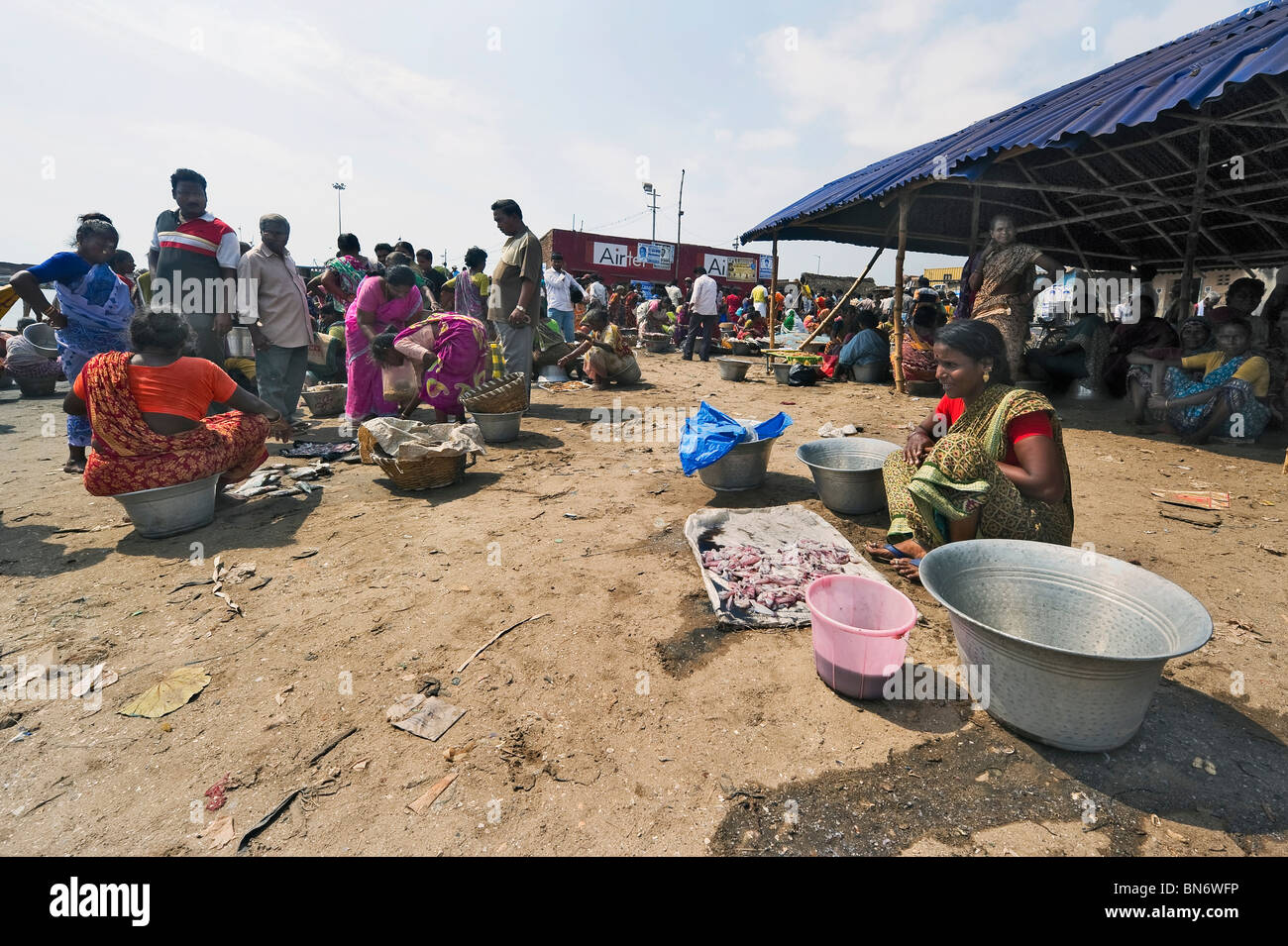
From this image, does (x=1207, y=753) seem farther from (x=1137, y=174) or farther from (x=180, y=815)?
(x=1137, y=174)

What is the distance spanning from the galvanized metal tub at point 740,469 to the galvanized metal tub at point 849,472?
1.04 ft

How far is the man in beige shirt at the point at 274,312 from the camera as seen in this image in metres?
5.16

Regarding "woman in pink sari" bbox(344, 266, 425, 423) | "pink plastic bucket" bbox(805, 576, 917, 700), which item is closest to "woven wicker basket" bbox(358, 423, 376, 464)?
"woman in pink sari" bbox(344, 266, 425, 423)

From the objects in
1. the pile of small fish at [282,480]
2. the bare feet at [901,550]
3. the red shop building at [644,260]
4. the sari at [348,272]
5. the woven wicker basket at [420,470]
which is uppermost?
the red shop building at [644,260]

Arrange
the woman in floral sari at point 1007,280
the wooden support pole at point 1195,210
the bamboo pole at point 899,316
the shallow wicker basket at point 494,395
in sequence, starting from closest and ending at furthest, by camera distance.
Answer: the shallow wicker basket at point 494,395, the wooden support pole at point 1195,210, the woman in floral sari at point 1007,280, the bamboo pole at point 899,316

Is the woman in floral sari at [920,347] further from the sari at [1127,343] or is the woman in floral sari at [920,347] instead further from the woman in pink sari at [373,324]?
the woman in pink sari at [373,324]

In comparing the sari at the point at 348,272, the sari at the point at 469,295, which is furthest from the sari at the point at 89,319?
the sari at the point at 469,295

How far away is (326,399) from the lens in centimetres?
678

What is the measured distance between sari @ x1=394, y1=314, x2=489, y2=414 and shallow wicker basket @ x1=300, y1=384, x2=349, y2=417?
81.6 inches

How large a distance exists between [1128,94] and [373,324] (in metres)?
6.77

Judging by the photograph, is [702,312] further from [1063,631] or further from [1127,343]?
[1063,631]

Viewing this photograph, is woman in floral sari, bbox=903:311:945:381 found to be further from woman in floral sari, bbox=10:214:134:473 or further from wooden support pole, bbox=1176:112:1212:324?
woman in floral sari, bbox=10:214:134:473

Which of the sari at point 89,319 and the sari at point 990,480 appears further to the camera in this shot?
the sari at point 89,319

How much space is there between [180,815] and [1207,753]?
10.6 ft
